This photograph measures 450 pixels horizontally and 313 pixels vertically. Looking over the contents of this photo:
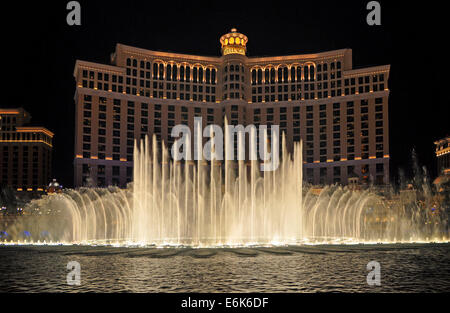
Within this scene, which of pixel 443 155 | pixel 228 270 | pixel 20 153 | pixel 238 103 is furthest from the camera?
pixel 20 153

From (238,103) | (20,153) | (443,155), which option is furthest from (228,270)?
(20,153)

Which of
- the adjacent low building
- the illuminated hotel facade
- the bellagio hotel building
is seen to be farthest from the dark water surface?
the illuminated hotel facade

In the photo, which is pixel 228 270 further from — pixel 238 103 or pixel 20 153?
pixel 20 153

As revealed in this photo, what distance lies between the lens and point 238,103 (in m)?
110

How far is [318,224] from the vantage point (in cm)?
4894

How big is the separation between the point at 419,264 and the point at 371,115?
9149 cm

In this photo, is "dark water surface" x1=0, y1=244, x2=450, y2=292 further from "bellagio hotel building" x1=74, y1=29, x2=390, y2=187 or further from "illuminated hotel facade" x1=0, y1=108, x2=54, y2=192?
"illuminated hotel facade" x1=0, y1=108, x2=54, y2=192

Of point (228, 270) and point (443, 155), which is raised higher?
point (443, 155)

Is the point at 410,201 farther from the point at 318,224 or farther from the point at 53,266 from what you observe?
the point at 53,266

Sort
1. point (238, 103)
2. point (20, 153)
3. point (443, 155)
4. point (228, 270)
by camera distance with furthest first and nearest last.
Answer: point (20, 153) → point (443, 155) → point (238, 103) → point (228, 270)

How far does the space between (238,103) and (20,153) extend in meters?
74.0

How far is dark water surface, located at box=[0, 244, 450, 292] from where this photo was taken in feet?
47.5

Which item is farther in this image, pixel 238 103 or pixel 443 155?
pixel 443 155
